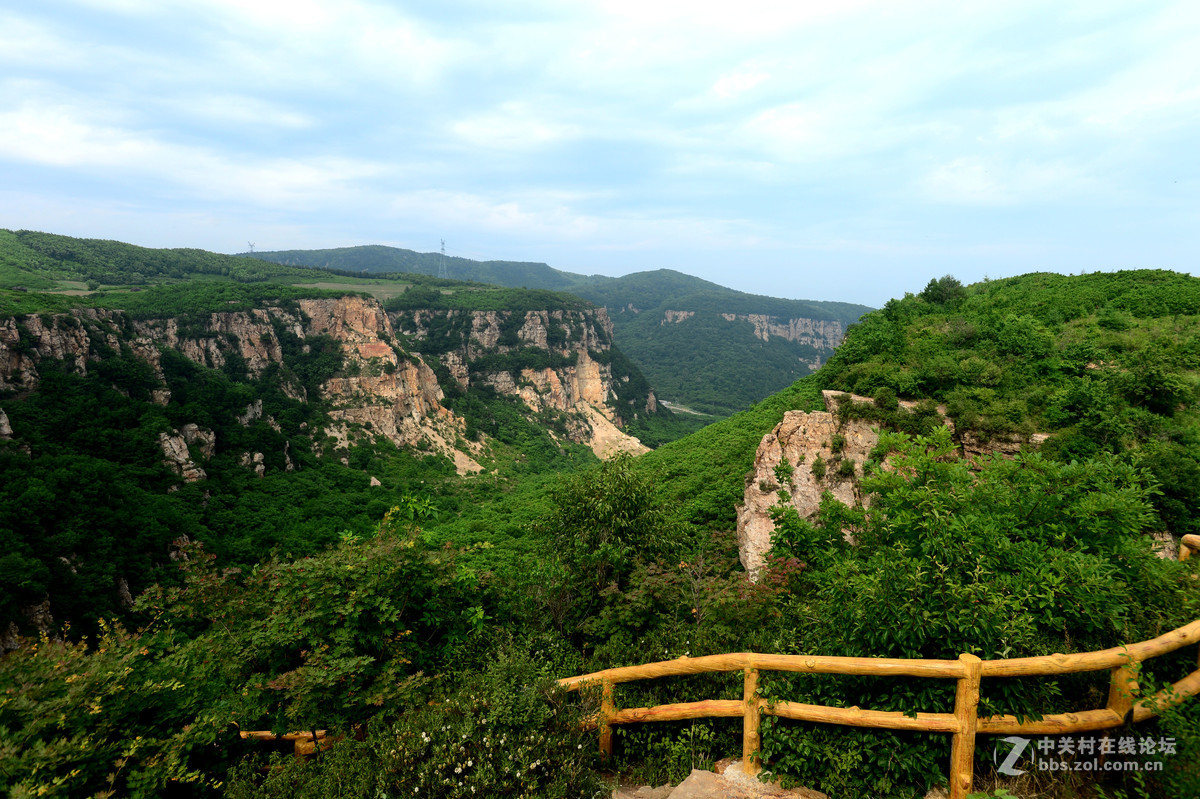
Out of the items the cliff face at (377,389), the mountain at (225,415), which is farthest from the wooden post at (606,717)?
the cliff face at (377,389)

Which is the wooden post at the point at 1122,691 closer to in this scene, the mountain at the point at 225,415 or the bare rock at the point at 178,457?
the mountain at the point at 225,415

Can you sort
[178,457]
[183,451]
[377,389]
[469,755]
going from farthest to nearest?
[377,389] → [183,451] → [178,457] → [469,755]

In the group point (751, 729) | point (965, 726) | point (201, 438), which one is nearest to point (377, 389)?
point (201, 438)

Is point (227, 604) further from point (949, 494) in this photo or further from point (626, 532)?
point (949, 494)

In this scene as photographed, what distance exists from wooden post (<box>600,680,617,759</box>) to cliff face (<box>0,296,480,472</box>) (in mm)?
46090

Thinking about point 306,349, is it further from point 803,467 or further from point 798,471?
point 803,467

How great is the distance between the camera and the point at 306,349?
64.9 meters

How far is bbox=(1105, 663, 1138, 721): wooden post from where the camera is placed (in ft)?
12.0

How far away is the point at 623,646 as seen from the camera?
273 inches

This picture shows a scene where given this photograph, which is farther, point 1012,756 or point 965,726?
Result: point 1012,756

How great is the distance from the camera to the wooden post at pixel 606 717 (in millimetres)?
5375

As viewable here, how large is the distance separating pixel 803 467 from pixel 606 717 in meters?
14.0

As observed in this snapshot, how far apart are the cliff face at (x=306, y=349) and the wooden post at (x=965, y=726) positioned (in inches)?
1937

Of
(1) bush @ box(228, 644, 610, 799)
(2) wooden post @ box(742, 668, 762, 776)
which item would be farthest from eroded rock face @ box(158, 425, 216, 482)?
(2) wooden post @ box(742, 668, 762, 776)
